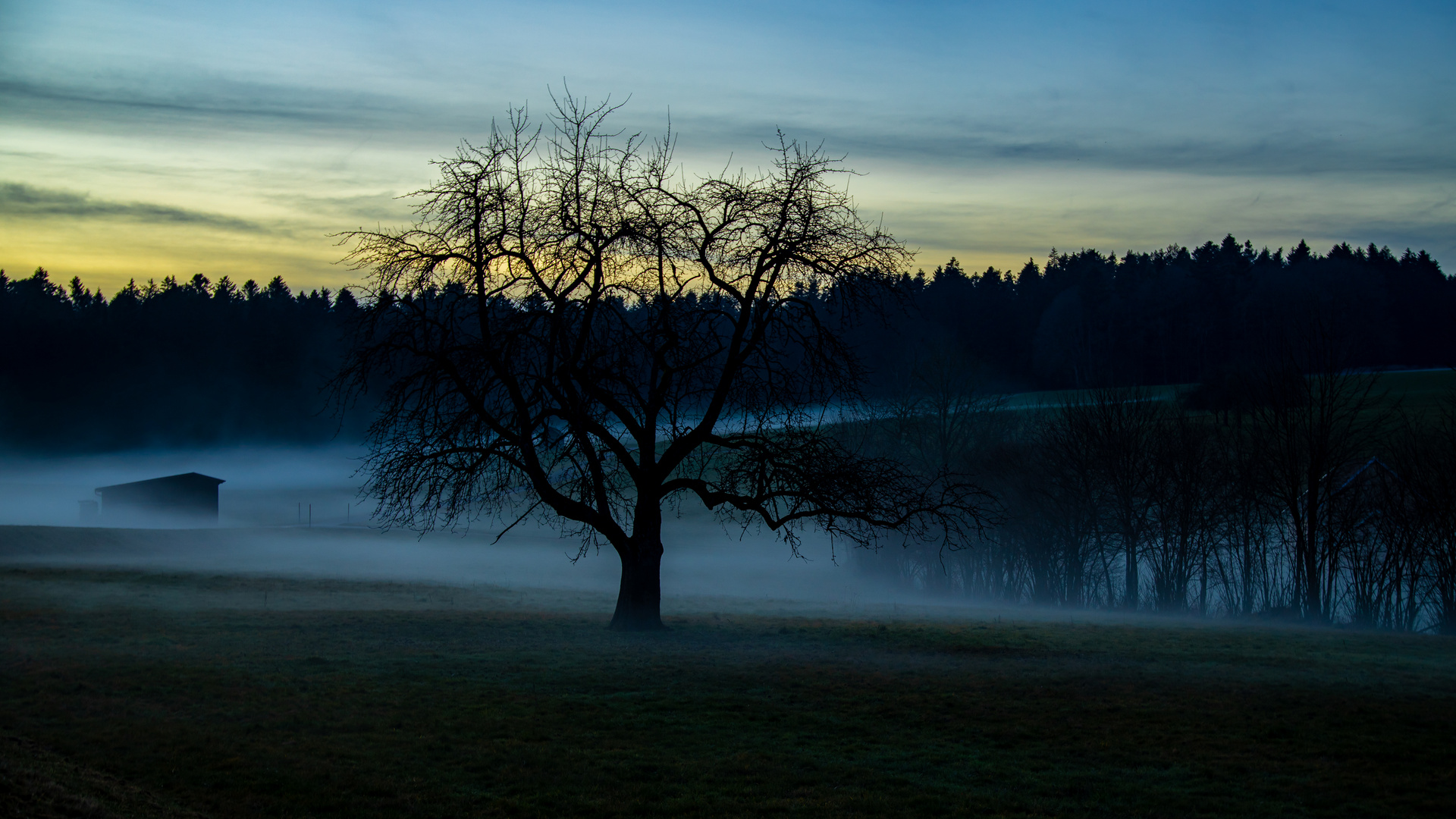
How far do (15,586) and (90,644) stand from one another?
13785mm

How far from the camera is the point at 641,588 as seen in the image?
2042 centimetres

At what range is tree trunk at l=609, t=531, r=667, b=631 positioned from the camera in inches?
799

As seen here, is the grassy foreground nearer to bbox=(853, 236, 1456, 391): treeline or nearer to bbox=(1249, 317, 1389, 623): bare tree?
bbox=(1249, 317, 1389, 623): bare tree

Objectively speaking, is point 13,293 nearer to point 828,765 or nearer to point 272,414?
point 272,414

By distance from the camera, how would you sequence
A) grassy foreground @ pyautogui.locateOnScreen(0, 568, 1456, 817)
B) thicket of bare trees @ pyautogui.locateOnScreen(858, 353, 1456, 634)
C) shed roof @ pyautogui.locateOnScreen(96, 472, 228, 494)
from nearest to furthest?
grassy foreground @ pyautogui.locateOnScreen(0, 568, 1456, 817), thicket of bare trees @ pyautogui.locateOnScreen(858, 353, 1456, 634), shed roof @ pyautogui.locateOnScreen(96, 472, 228, 494)

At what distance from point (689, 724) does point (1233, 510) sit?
3274cm

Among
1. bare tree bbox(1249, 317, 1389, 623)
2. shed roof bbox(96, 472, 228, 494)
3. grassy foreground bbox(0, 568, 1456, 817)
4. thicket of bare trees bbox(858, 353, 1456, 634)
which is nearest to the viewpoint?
grassy foreground bbox(0, 568, 1456, 817)

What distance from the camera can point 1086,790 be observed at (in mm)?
9625

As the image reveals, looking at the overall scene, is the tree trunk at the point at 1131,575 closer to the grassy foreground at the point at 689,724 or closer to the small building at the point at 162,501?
the grassy foreground at the point at 689,724

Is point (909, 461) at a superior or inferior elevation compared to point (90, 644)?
superior

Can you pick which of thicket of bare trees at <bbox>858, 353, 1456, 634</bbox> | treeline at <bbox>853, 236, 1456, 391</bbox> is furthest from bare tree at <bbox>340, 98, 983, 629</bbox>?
treeline at <bbox>853, 236, 1456, 391</bbox>

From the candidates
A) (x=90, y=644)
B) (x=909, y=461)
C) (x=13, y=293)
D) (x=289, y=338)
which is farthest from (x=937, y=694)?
(x=13, y=293)

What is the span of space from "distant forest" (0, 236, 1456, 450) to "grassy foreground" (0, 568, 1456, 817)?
289 ft

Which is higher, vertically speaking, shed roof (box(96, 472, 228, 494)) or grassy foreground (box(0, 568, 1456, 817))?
shed roof (box(96, 472, 228, 494))
